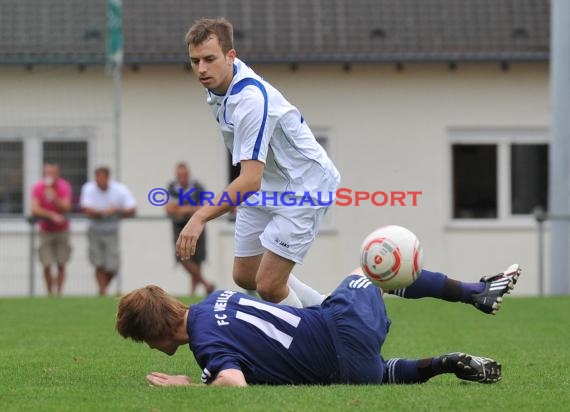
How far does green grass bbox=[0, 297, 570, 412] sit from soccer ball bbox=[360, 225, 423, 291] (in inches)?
23.8

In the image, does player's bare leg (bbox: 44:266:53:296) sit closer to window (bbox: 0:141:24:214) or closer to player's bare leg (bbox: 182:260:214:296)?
player's bare leg (bbox: 182:260:214:296)

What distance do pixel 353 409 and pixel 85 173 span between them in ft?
60.4

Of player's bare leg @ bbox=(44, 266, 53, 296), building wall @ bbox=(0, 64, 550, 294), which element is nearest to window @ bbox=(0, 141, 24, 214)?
building wall @ bbox=(0, 64, 550, 294)

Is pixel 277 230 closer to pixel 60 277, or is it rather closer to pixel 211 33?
pixel 211 33

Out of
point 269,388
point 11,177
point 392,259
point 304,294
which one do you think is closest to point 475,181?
point 11,177

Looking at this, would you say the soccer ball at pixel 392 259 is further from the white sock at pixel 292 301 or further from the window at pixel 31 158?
the window at pixel 31 158

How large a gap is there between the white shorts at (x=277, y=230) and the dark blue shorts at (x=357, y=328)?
1189mm

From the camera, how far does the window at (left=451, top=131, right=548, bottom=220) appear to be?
26141 mm

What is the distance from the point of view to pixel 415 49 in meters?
25.5

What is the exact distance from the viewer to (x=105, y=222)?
21.0m

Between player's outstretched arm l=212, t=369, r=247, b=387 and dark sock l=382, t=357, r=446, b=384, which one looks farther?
dark sock l=382, t=357, r=446, b=384

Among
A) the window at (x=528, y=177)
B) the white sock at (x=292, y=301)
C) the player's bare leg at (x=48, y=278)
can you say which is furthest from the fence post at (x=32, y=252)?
the white sock at (x=292, y=301)

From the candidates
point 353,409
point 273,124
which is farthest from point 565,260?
point 353,409

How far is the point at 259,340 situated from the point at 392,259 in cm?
89
